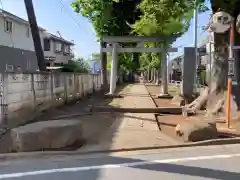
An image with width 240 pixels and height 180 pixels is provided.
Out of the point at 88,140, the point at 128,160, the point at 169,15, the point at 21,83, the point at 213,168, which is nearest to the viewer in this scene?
the point at 213,168

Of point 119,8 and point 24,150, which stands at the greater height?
point 119,8

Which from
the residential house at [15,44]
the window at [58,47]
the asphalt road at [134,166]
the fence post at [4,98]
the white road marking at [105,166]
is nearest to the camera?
the asphalt road at [134,166]

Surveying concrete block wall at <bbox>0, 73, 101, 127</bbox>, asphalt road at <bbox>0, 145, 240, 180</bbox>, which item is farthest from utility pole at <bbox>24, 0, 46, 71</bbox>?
asphalt road at <bbox>0, 145, 240, 180</bbox>

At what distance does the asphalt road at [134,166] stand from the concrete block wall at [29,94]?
3578mm

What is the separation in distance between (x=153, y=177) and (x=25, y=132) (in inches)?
124

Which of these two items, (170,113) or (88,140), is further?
(170,113)

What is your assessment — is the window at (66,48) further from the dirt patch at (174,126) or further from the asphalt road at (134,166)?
the asphalt road at (134,166)

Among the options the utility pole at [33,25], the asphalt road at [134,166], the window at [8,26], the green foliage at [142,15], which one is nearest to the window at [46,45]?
the window at [8,26]

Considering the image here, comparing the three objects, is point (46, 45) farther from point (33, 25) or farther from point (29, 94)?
point (29, 94)

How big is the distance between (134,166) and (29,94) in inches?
269

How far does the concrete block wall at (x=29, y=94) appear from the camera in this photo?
10541 mm

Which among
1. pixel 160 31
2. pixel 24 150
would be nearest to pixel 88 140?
pixel 24 150

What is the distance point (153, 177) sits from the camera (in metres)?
6.10

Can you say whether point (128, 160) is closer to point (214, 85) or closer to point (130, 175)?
point (130, 175)
